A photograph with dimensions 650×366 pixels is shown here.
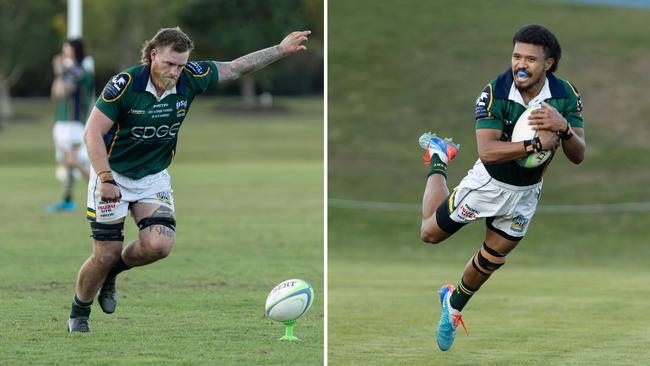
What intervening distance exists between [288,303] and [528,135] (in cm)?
226

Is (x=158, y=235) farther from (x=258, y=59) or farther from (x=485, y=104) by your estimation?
(x=485, y=104)

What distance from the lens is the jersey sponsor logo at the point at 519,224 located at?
9133mm

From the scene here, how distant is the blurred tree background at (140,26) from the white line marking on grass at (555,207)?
3776 cm

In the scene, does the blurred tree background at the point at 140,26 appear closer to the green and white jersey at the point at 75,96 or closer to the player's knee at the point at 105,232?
the green and white jersey at the point at 75,96

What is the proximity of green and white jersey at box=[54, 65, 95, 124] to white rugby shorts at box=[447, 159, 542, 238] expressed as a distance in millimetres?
12951

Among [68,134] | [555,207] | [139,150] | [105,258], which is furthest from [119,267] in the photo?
[555,207]

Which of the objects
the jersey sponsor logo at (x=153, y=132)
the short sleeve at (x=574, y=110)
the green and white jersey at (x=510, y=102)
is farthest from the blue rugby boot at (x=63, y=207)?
the short sleeve at (x=574, y=110)

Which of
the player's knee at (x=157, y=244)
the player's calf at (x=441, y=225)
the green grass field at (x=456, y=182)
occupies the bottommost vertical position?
the green grass field at (x=456, y=182)

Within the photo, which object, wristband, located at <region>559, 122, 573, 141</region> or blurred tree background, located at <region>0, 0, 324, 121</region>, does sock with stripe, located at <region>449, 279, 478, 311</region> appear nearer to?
wristband, located at <region>559, 122, 573, 141</region>

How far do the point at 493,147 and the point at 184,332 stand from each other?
2861 millimetres

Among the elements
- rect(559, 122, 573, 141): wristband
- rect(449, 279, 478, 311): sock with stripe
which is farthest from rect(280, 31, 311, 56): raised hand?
rect(559, 122, 573, 141): wristband

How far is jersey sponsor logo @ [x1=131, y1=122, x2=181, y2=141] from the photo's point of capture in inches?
354

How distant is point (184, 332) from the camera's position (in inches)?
363

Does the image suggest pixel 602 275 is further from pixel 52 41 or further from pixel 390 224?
pixel 52 41
